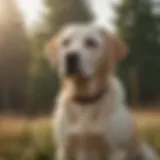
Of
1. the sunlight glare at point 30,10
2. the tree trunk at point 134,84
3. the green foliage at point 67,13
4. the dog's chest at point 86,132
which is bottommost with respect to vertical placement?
the dog's chest at point 86,132

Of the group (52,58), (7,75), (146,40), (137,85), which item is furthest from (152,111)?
(7,75)

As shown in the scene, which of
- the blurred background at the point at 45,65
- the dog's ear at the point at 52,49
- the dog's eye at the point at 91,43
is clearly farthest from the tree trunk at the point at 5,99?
the dog's eye at the point at 91,43

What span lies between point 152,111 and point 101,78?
16cm

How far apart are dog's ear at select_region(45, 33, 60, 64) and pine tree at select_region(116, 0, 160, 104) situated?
17 cm

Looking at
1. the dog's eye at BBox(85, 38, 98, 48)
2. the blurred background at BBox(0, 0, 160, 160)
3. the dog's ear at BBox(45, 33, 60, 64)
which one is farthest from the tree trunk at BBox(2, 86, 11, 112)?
the dog's eye at BBox(85, 38, 98, 48)

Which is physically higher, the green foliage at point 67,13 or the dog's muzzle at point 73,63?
the green foliage at point 67,13

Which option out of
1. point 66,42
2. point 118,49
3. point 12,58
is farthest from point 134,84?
point 12,58

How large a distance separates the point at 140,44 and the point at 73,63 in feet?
0.69

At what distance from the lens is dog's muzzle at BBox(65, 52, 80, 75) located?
4.09 ft

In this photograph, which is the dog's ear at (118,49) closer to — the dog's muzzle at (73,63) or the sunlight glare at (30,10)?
the dog's muzzle at (73,63)

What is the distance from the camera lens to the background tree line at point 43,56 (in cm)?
135

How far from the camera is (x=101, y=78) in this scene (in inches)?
51.3

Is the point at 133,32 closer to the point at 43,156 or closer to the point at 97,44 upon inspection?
the point at 97,44

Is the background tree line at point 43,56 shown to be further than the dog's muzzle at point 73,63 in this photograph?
→ Yes
